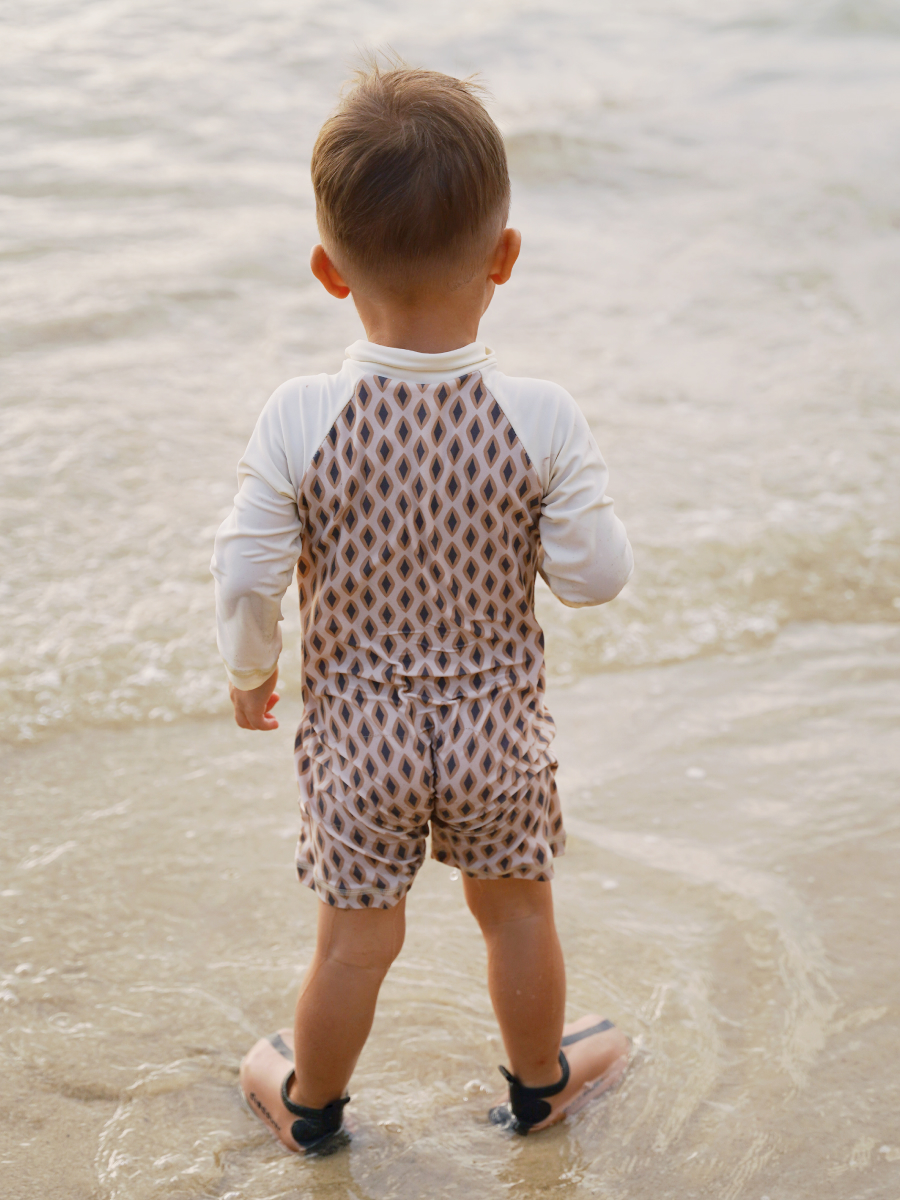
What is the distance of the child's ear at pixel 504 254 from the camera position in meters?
1.47

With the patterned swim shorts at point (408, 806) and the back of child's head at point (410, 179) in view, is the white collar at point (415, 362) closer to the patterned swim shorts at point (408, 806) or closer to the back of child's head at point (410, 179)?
the back of child's head at point (410, 179)

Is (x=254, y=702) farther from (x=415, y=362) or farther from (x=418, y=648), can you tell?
(x=415, y=362)

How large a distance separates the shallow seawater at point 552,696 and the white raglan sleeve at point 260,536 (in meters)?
0.88

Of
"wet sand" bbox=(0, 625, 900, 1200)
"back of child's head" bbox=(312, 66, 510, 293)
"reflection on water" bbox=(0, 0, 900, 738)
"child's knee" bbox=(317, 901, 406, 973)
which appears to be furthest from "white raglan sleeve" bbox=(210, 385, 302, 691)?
"reflection on water" bbox=(0, 0, 900, 738)

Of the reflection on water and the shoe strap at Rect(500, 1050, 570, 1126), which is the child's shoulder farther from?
the reflection on water

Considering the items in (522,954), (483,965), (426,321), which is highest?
(426,321)

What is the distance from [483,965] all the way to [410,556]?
100cm

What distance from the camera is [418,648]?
5.15 feet

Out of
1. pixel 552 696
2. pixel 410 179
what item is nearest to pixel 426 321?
pixel 410 179

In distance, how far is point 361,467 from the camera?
1472 millimetres

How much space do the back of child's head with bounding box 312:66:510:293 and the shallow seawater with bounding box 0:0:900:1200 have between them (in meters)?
1.32

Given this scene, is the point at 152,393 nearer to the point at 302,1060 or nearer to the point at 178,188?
the point at 178,188

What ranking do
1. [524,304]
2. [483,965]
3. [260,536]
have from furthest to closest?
[524,304]
[483,965]
[260,536]

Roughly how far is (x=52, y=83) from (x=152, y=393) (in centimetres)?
424
